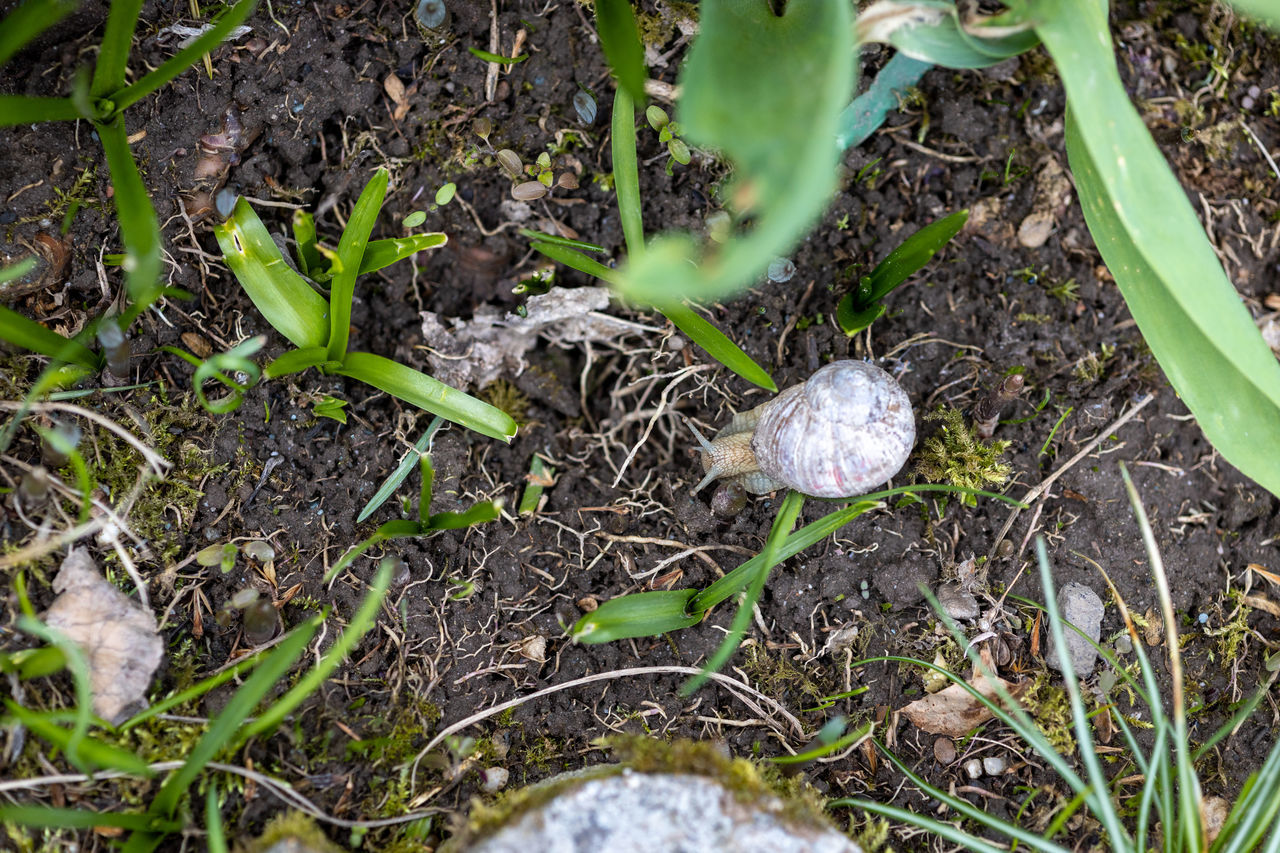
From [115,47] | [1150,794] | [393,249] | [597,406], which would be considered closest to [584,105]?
[393,249]

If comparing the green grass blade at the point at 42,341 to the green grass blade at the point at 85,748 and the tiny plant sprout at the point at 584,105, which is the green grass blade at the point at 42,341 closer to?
the green grass blade at the point at 85,748

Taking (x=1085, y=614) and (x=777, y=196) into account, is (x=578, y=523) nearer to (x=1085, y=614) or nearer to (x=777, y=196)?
(x=777, y=196)

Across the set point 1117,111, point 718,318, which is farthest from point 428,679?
point 1117,111

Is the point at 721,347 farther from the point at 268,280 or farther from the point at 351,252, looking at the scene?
the point at 268,280

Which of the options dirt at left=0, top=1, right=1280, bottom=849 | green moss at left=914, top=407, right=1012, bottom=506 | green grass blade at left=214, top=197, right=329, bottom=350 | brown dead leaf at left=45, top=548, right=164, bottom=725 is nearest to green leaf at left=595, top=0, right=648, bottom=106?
dirt at left=0, top=1, right=1280, bottom=849

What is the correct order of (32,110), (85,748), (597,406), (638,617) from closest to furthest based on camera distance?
(85,748) < (32,110) < (638,617) < (597,406)

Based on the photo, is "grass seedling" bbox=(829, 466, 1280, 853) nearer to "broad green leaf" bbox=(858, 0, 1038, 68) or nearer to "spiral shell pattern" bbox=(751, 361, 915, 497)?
"spiral shell pattern" bbox=(751, 361, 915, 497)

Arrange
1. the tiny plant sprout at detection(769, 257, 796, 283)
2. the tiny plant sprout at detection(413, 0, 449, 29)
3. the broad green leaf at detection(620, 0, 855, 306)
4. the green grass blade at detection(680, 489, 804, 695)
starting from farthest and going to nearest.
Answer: the tiny plant sprout at detection(769, 257, 796, 283) → the tiny plant sprout at detection(413, 0, 449, 29) → the green grass blade at detection(680, 489, 804, 695) → the broad green leaf at detection(620, 0, 855, 306)
